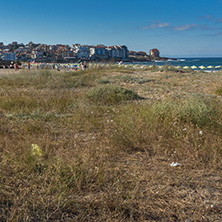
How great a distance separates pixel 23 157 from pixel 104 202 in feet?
4.09

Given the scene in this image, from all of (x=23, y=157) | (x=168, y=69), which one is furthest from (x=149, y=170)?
(x=168, y=69)

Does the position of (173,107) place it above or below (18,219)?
above

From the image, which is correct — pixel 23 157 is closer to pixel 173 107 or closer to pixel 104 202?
pixel 104 202

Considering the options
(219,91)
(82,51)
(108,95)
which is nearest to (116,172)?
(108,95)

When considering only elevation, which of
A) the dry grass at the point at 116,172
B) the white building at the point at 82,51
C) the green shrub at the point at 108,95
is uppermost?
the white building at the point at 82,51

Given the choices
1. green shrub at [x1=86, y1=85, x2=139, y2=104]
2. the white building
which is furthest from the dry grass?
the white building

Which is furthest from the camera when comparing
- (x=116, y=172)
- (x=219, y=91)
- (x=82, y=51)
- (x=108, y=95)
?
(x=82, y=51)

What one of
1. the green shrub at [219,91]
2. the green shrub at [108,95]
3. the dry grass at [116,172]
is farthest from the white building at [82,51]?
the dry grass at [116,172]

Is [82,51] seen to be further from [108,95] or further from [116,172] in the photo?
[116,172]

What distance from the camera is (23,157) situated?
278 cm

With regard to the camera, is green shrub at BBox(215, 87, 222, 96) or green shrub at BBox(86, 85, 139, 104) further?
green shrub at BBox(215, 87, 222, 96)

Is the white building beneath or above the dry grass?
above

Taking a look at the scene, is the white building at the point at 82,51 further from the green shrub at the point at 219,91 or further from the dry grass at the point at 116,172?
the dry grass at the point at 116,172

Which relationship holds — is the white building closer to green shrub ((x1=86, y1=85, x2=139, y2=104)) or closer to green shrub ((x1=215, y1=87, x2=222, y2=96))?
green shrub ((x1=215, y1=87, x2=222, y2=96))
